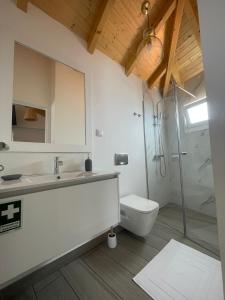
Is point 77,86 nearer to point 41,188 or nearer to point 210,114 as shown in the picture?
point 41,188

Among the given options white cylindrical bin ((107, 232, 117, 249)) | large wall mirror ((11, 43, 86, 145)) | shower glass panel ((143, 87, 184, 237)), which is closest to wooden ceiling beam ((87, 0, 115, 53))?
large wall mirror ((11, 43, 86, 145))

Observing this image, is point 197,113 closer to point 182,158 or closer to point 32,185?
point 182,158

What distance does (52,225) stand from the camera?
0.99 m

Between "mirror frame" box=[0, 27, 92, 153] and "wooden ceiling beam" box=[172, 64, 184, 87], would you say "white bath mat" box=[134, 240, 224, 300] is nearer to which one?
"mirror frame" box=[0, 27, 92, 153]

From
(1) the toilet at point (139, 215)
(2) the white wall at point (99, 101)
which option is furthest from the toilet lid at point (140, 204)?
(2) the white wall at point (99, 101)

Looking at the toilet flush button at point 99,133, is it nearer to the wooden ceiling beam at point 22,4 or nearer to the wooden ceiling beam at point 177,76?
the wooden ceiling beam at point 22,4

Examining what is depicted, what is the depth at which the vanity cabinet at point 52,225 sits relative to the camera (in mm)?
842

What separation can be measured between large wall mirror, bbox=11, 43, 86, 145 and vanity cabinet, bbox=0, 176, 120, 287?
2.14 feet

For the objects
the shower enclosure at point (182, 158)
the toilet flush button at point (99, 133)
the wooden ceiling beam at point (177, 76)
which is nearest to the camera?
the toilet flush button at point (99, 133)

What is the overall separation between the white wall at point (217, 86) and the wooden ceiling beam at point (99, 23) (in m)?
1.37

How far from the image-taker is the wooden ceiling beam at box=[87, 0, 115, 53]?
5.13ft

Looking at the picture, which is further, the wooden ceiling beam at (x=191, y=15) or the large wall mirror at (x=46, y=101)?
the wooden ceiling beam at (x=191, y=15)

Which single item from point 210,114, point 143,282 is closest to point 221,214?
point 210,114

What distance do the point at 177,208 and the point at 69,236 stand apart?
7.25 ft
